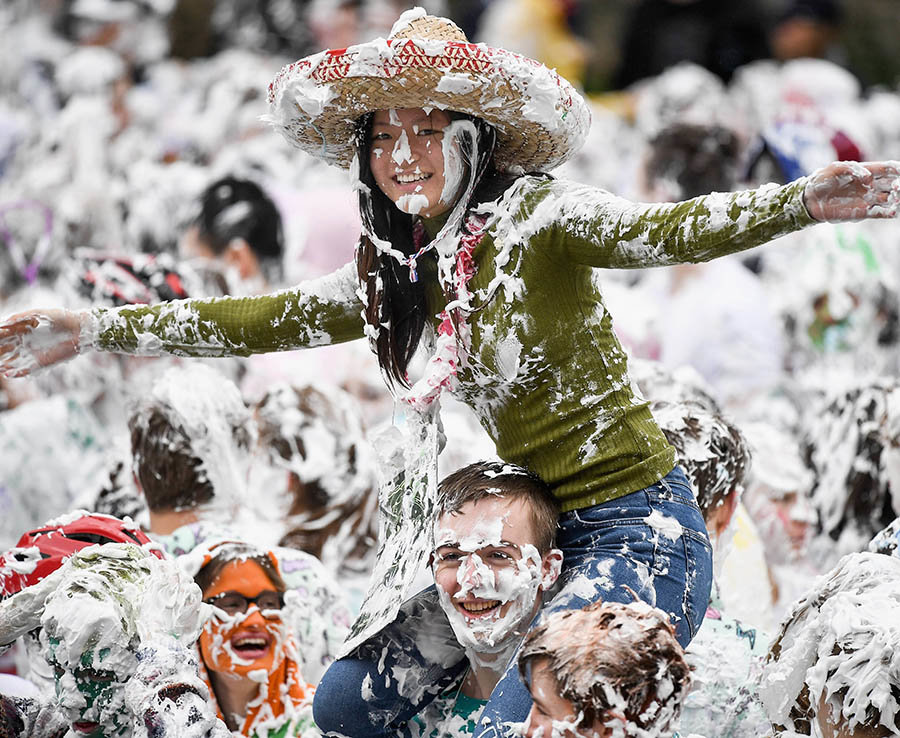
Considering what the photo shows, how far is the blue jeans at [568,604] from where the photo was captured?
3.15 m

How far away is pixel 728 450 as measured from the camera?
161 inches

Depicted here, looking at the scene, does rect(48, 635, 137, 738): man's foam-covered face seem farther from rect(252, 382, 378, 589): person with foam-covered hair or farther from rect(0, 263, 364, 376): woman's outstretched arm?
rect(252, 382, 378, 589): person with foam-covered hair

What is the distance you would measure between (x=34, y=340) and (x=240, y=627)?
3.02ft

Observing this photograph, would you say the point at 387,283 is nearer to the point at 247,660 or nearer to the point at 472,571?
the point at 472,571

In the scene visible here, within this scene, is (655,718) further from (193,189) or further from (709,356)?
(193,189)

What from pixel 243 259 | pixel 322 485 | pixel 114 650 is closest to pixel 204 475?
pixel 322 485

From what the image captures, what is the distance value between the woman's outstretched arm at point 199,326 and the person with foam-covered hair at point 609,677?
118 centimetres

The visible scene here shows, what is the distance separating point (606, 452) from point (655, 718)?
2.49 ft

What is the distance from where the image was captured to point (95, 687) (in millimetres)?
3279

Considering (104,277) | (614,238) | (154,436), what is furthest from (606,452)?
(104,277)

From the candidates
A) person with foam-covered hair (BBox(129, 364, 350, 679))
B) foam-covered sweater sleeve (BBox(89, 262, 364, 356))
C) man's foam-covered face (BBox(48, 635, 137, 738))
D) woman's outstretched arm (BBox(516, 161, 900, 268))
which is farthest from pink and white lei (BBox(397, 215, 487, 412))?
person with foam-covered hair (BBox(129, 364, 350, 679))

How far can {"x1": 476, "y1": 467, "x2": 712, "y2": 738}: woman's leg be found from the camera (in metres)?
3.15

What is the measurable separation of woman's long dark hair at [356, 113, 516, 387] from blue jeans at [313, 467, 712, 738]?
56 centimetres

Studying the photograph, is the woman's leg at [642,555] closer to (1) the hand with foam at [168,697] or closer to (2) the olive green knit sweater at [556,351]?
(2) the olive green knit sweater at [556,351]
